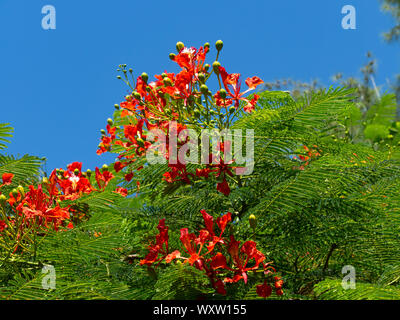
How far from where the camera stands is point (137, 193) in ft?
5.92

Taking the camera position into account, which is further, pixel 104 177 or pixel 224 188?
pixel 104 177

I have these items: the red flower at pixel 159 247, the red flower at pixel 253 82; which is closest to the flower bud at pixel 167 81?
the red flower at pixel 253 82

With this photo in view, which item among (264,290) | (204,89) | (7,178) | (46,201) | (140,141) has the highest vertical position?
(204,89)

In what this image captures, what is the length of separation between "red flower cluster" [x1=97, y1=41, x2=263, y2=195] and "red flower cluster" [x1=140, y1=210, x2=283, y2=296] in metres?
0.22

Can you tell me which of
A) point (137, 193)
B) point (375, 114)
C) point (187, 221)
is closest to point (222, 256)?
point (187, 221)

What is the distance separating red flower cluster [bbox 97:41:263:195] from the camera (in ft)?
5.34

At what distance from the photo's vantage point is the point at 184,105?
176 centimetres

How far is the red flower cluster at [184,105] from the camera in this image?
163 centimetres

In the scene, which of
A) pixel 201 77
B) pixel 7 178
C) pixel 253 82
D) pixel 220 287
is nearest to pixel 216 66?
pixel 201 77

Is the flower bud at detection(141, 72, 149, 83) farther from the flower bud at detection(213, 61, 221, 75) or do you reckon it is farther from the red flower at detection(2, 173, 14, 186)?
the red flower at detection(2, 173, 14, 186)

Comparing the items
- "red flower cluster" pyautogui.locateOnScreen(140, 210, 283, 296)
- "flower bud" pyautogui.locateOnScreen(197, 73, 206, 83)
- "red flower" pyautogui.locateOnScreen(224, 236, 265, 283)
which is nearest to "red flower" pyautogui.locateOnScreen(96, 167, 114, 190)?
"flower bud" pyautogui.locateOnScreen(197, 73, 206, 83)

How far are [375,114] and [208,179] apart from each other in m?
1.73

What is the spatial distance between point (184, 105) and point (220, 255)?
708mm

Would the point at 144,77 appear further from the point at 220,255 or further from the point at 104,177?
the point at 220,255
